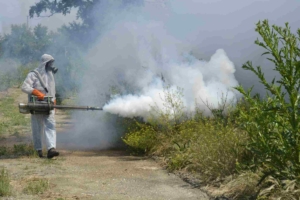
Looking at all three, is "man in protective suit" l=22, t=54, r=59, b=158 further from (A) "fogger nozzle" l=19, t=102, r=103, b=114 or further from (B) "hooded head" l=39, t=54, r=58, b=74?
(A) "fogger nozzle" l=19, t=102, r=103, b=114

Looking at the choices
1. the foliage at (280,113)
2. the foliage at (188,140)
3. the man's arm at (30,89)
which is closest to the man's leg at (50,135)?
the man's arm at (30,89)

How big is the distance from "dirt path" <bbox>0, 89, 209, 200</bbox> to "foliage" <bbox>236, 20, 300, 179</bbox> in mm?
1200

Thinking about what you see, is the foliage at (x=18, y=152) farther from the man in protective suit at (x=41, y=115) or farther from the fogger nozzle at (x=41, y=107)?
the fogger nozzle at (x=41, y=107)

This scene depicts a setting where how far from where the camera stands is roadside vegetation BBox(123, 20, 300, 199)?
4.69 m

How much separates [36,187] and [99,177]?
1190 millimetres

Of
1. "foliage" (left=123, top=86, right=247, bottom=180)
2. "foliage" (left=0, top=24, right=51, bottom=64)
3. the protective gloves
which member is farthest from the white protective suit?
"foliage" (left=0, top=24, right=51, bottom=64)

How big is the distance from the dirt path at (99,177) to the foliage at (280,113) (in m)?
1.20

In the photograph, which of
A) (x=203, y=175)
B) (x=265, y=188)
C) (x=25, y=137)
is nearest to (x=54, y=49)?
(x=25, y=137)

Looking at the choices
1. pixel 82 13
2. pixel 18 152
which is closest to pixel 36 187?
pixel 18 152

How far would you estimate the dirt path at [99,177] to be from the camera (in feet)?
19.6

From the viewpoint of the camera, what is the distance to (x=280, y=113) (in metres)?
4.83

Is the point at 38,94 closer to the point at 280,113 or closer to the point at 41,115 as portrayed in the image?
the point at 41,115

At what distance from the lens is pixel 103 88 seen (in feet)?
34.9

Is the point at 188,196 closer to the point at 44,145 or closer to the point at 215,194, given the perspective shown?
the point at 215,194
